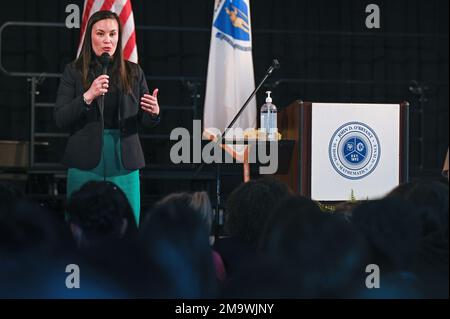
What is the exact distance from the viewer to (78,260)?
132 cm

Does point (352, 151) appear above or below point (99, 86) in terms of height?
below

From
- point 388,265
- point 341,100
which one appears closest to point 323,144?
point 388,265

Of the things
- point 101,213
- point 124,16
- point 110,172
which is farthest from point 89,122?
point 124,16

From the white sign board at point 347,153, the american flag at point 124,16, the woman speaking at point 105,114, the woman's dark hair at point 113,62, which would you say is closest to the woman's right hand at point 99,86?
the woman speaking at point 105,114

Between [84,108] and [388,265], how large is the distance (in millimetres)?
1672

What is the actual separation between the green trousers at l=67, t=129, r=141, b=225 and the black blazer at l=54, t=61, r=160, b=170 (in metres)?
0.03

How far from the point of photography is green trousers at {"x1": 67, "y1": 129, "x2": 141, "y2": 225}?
2873mm

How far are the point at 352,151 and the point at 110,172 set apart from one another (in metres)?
1.15

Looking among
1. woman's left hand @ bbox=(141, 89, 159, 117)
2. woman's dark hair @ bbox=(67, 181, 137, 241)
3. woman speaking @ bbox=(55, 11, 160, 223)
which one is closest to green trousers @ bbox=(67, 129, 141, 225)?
woman speaking @ bbox=(55, 11, 160, 223)

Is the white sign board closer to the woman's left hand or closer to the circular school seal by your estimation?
the circular school seal

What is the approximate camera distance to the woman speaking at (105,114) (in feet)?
9.34

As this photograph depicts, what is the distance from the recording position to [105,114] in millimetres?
2916

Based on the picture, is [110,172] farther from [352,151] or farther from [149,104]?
[352,151]
